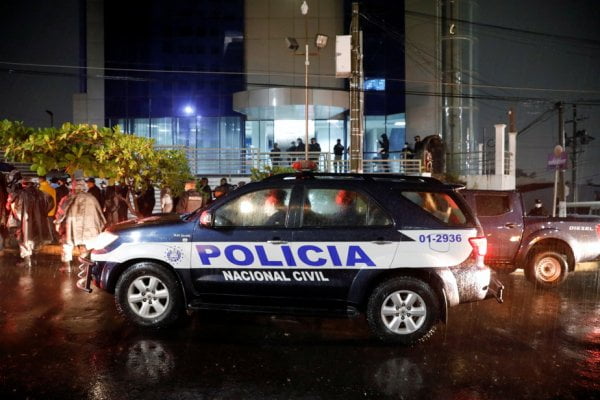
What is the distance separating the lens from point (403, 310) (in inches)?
242

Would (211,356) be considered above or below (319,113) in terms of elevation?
below

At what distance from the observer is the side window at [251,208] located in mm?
6391

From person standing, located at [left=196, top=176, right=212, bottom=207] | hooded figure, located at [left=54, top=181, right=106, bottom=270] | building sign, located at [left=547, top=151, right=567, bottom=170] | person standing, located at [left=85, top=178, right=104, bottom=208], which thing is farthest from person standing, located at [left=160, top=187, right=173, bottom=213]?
building sign, located at [left=547, top=151, right=567, bottom=170]

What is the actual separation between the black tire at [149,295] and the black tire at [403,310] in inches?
87.3

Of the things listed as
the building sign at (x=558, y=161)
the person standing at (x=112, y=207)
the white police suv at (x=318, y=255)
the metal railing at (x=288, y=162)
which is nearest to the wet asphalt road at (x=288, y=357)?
the white police suv at (x=318, y=255)

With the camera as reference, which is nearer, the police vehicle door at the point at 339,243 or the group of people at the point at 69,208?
the police vehicle door at the point at 339,243

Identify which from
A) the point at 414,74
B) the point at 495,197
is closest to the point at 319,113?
the point at 414,74

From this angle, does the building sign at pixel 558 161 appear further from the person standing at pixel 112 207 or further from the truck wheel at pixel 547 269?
the person standing at pixel 112 207

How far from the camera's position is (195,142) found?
33.1 meters

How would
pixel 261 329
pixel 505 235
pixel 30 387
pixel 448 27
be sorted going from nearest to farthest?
1. pixel 30 387
2. pixel 261 329
3. pixel 505 235
4. pixel 448 27

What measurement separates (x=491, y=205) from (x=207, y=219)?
5.55 m

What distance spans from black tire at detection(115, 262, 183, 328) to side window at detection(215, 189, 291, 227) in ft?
2.95

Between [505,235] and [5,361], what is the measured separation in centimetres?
765

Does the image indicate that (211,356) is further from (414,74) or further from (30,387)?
(414,74)
